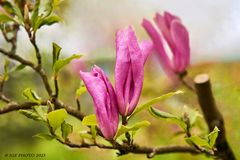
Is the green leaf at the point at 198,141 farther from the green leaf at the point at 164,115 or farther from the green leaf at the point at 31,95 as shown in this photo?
the green leaf at the point at 31,95

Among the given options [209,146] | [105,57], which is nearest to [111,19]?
[105,57]

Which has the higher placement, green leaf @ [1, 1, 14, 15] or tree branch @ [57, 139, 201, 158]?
green leaf @ [1, 1, 14, 15]

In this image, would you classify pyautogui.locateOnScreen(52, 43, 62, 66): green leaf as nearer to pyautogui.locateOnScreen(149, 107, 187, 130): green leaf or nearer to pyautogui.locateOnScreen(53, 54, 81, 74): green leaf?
pyautogui.locateOnScreen(53, 54, 81, 74): green leaf

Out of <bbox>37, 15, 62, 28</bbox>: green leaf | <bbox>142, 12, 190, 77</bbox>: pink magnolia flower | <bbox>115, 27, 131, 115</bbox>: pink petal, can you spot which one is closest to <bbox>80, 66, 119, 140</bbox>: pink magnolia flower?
<bbox>115, 27, 131, 115</bbox>: pink petal

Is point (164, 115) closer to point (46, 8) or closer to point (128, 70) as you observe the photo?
point (128, 70)

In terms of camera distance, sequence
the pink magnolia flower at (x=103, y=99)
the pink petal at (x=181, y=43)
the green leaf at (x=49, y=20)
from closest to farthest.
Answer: the pink magnolia flower at (x=103, y=99) → the green leaf at (x=49, y=20) → the pink petal at (x=181, y=43)

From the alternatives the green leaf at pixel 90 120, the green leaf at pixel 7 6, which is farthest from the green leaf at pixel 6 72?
the green leaf at pixel 90 120
